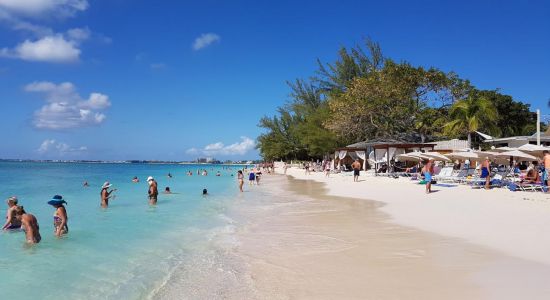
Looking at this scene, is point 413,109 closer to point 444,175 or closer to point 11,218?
point 444,175

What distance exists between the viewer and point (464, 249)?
762 cm

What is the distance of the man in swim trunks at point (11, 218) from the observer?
9.88 meters

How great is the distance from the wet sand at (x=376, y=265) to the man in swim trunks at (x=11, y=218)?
5.30 m

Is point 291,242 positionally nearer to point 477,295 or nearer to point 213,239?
point 213,239

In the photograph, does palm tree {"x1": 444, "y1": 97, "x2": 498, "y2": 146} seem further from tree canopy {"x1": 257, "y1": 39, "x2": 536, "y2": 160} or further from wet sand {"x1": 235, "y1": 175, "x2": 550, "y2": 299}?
wet sand {"x1": 235, "y1": 175, "x2": 550, "y2": 299}

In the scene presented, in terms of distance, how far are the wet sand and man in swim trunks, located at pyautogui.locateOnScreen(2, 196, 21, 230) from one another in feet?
17.4

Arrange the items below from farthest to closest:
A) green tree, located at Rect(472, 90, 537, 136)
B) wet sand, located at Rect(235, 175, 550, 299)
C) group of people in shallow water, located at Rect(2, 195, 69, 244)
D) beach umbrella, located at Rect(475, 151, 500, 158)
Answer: green tree, located at Rect(472, 90, 537, 136)
beach umbrella, located at Rect(475, 151, 500, 158)
group of people in shallow water, located at Rect(2, 195, 69, 244)
wet sand, located at Rect(235, 175, 550, 299)

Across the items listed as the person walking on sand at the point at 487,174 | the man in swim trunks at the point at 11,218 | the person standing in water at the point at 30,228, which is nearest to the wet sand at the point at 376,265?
the person standing in water at the point at 30,228

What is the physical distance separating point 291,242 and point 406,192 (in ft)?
32.8

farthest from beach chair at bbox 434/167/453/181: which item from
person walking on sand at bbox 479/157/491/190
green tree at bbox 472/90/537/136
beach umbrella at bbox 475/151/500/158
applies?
green tree at bbox 472/90/537/136

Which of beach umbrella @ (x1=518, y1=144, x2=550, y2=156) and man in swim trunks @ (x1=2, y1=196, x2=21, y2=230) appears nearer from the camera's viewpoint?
man in swim trunks @ (x1=2, y1=196, x2=21, y2=230)

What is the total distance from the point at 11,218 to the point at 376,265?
8.41 meters

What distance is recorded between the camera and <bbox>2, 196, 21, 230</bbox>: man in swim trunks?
9.88 meters

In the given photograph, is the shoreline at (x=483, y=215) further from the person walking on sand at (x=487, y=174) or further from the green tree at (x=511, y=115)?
the green tree at (x=511, y=115)
